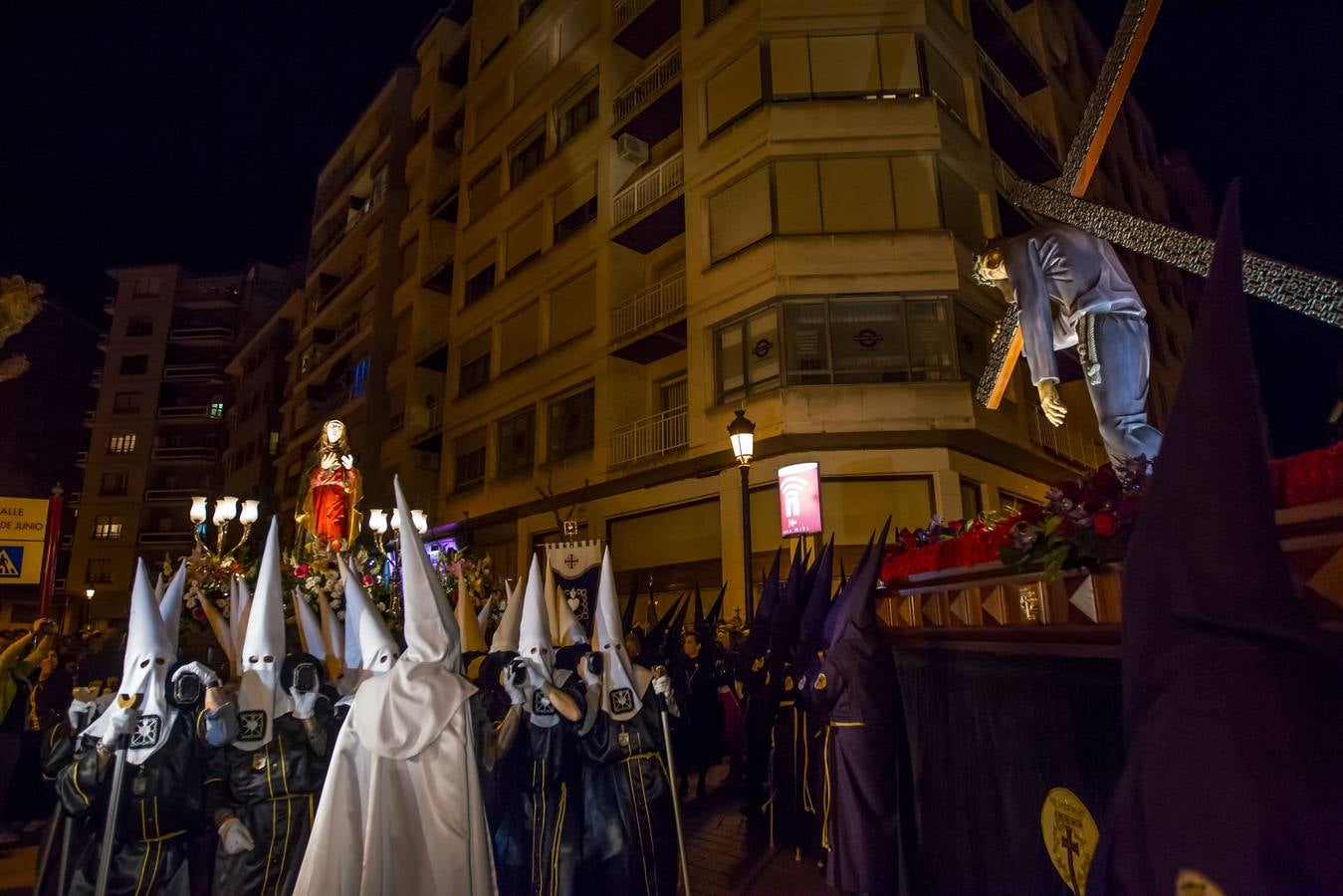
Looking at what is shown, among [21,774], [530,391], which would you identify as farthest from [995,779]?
[530,391]

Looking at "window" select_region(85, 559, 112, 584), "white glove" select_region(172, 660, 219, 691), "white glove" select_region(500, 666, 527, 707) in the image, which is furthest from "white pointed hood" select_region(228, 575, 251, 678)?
"window" select_region(85, 559, 112, 584)

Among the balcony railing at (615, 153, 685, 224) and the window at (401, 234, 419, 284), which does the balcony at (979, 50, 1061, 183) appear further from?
the window at (401, 234, 419, 284)

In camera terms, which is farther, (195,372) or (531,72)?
(195,372)

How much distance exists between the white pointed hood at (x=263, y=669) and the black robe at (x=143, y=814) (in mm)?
359

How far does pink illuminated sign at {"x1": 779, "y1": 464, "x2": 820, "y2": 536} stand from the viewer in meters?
12.5

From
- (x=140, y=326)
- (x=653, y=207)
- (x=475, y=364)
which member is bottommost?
(x=475, y=364)

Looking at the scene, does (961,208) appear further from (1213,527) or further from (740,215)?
(1213,527)

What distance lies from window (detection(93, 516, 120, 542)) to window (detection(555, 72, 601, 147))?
4142cm

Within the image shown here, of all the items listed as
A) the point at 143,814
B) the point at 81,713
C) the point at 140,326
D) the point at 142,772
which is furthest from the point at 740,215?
the point at 140,326

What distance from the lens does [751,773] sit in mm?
7734

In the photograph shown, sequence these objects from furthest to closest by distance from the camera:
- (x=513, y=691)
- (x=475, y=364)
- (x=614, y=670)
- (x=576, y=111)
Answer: (x=475, y=364) → (x=576, y=111) → (x=614, y=670) → (x=513, y=691)

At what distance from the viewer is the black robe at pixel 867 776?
4.73 meters

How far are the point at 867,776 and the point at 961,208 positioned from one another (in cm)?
1497

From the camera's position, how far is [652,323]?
18422 mm
